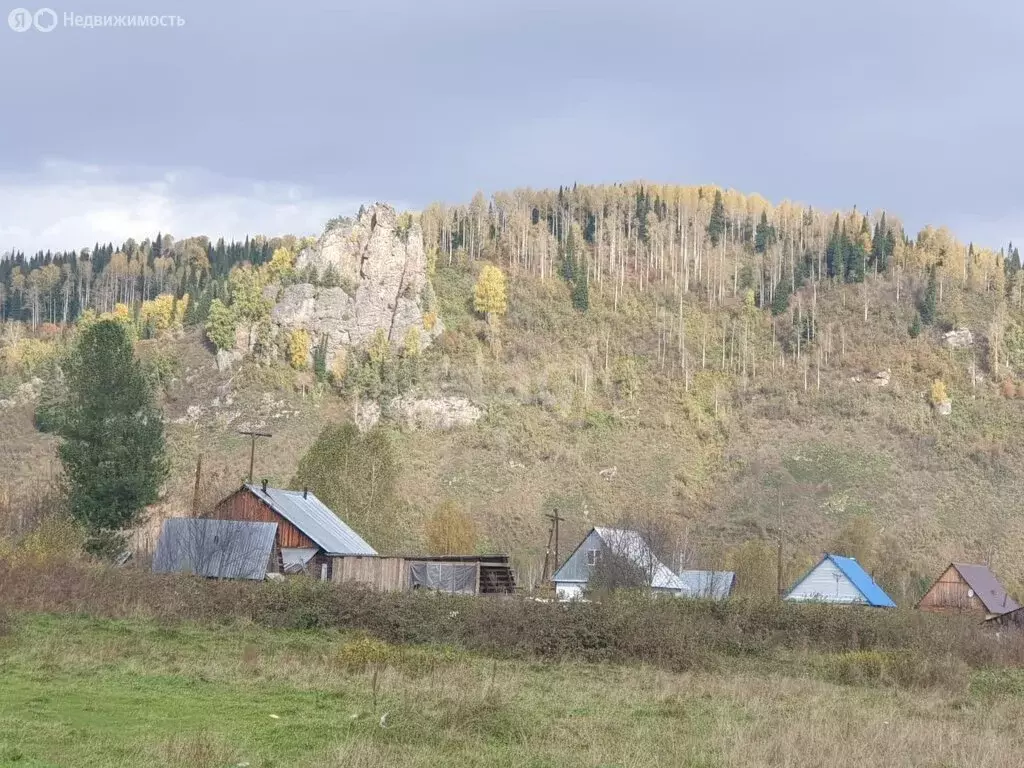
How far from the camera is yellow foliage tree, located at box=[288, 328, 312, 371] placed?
105312 mm

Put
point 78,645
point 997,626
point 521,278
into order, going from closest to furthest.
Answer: point 78,645 → point 997,626 → point 521,278

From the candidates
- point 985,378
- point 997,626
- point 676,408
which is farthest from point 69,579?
point 985,378

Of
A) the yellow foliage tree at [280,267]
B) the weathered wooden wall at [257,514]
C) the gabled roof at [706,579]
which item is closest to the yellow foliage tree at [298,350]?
the yellow foliage tree at [280,267]

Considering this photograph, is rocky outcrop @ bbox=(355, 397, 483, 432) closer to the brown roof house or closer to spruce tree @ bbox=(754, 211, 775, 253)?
the brown roof house

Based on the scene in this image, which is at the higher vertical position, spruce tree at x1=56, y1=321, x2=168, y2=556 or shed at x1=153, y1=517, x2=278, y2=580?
spruce tree at x1=56, y1=321, x2=168, y2=556

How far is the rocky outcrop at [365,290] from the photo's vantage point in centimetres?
10894

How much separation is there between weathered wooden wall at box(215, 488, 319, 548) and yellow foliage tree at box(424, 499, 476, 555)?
22.0 meters

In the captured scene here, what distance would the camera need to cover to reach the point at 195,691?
18422 mm

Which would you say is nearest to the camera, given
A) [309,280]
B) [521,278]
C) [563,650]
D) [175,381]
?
[563,650]

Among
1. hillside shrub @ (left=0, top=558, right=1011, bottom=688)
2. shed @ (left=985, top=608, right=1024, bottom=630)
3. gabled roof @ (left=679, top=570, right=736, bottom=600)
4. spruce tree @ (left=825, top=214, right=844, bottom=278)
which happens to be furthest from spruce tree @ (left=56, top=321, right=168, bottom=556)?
spruce tree @ (left=825, top=214, right=844, bottom=278)

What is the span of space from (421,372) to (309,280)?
1713cm

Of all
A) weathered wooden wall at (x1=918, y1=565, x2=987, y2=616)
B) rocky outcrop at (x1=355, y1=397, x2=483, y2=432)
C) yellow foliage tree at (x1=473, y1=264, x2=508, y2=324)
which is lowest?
weathered wooden wall at (x1=918, y1=565, x2=987, y2=616)

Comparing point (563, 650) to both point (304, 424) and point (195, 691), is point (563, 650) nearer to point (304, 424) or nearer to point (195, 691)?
point (195, 691)

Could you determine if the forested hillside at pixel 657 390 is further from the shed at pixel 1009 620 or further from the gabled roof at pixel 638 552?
the shed at pixel 1009 620
